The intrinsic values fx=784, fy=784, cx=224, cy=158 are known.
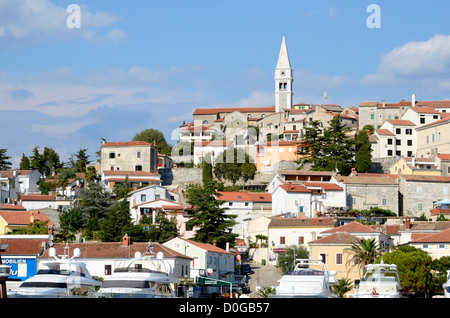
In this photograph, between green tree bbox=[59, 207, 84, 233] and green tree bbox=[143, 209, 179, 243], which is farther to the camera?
green tree bbox=[59, 207, 84, 233]

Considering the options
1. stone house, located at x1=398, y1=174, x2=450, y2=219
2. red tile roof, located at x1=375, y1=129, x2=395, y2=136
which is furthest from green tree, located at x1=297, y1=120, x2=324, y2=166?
stone house, located at x1=398, y1=174, x2=450, y2=219

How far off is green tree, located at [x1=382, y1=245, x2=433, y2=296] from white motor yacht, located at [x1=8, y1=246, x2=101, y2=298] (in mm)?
18534

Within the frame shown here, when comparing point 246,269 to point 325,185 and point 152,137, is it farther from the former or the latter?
point 152,137

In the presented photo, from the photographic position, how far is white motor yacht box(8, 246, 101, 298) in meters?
28.3

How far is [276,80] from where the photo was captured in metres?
138

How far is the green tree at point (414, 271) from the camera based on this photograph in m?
42.4

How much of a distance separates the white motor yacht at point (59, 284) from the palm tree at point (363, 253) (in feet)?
69.4

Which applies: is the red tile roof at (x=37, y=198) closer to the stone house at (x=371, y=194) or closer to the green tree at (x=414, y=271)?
the stone house at (x=371, y=194)

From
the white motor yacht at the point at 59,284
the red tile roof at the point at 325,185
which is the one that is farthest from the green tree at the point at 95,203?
the white motor yacht at the point at 59,284

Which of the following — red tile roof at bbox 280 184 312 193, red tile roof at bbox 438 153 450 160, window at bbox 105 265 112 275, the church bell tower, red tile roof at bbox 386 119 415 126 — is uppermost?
the church bell tower

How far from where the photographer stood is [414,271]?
4347cm

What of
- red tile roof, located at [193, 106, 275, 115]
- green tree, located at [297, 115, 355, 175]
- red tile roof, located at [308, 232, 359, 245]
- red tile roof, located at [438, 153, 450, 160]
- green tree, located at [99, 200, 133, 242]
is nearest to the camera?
red tile roof, located at [308, 232, 359, 245]

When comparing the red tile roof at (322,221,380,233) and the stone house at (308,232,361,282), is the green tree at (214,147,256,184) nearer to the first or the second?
the red tile roof at (322,221,380,233)
